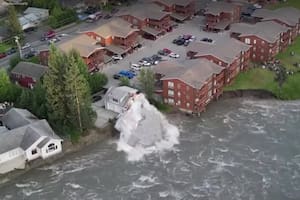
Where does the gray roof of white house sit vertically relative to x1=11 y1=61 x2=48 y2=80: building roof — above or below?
below

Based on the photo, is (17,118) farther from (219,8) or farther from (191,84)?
(219,8)

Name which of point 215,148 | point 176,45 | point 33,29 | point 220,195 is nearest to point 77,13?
point 33,29

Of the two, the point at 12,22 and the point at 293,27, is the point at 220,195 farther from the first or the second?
the point at 12,22

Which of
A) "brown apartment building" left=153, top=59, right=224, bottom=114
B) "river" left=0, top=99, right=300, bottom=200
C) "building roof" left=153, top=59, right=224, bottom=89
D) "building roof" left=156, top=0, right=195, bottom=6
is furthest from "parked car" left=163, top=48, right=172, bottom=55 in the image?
"river" left=0, top=99, right=300, bottom=200

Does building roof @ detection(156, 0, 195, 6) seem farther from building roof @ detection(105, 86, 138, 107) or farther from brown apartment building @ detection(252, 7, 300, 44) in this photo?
building roof @ detection(105, 86, 138, 107)

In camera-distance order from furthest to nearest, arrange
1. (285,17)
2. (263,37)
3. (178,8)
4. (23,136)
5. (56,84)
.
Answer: (178,8) < (285,17) < (263,37) < (56,84) < (23,136)

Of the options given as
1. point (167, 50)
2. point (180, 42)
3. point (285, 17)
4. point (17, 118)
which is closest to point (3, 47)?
point (167, 50)

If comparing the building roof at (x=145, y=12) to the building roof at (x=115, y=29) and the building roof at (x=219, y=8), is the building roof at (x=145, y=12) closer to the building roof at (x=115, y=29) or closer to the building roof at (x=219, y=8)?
the building roof at (x=115, y=29)
